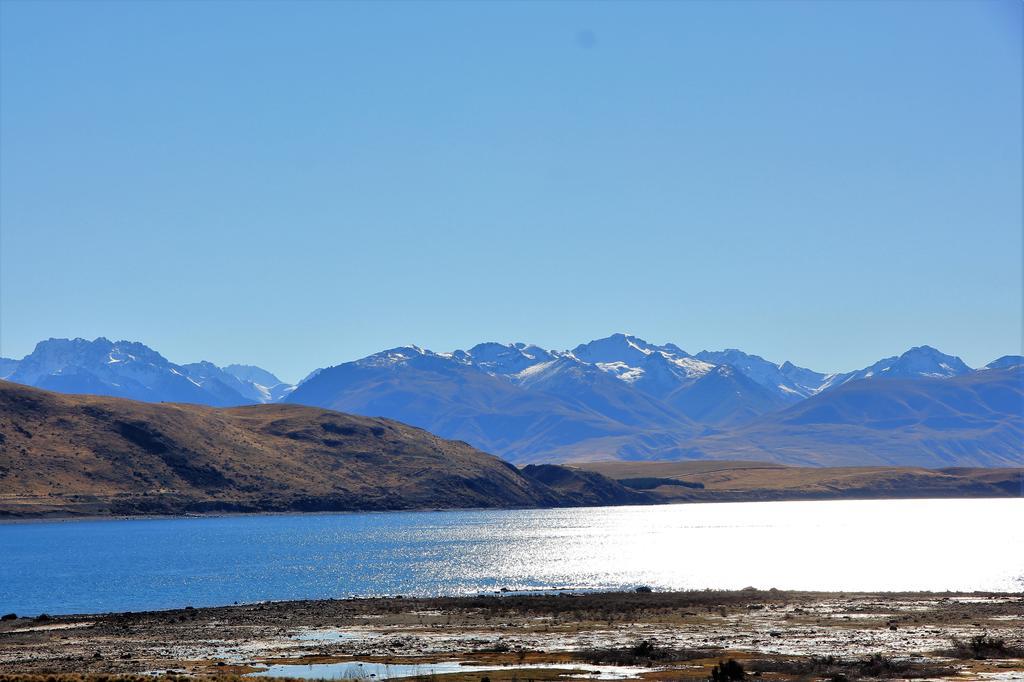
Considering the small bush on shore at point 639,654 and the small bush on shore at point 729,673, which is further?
the small bush on shore at point 639,654

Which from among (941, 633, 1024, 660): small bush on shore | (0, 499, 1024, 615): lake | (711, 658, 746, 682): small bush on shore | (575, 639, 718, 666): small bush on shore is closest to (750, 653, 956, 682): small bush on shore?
(711, 658, 746, 682): small bush on shore

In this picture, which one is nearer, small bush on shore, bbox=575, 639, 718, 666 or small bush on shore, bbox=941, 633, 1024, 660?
small bush on shore, bbox=941, 633, 1024, 660

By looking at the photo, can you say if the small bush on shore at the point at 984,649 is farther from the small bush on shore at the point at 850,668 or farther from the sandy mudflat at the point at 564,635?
the small bush on shore at the point at 850,668

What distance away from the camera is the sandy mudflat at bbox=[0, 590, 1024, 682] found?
63594 millimetres

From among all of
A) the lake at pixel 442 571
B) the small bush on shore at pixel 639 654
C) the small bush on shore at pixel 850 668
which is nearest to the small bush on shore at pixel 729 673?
the small bush on shore at pixel 850 668

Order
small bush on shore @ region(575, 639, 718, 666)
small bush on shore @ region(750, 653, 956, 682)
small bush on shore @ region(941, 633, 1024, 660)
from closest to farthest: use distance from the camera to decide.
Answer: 1. small bush on shore @ region(750, 653, 956, 682)
2. small bush on shore @ region(941, 633, 1024, 660)
3. small bush on shore @ region(575, 639, 718, 666)

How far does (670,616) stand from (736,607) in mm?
9123

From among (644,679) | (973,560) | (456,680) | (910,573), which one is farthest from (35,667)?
(973,560)

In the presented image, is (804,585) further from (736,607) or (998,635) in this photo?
(998,635)

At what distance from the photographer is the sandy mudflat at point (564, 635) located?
63594 mm

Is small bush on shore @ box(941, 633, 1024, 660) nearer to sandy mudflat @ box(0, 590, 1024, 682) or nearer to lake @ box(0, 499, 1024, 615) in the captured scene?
sandy mudflat @ box(0, 590, 1024, 682)

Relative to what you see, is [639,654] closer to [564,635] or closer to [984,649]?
[564,635]

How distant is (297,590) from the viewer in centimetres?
12750

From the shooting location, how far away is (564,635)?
78.7 metres
